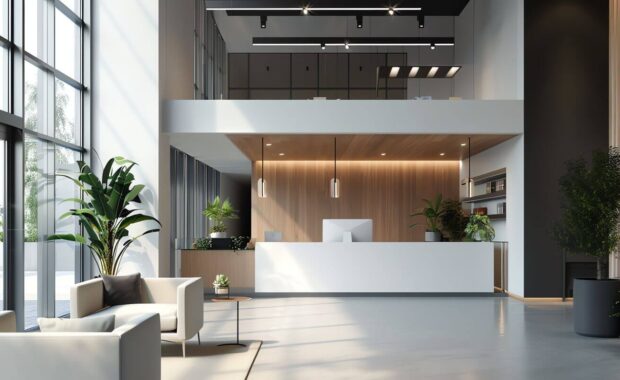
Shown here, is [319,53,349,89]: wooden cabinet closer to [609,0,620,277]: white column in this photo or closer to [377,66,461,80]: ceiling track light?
[377,66,461,80]: ceiling track light

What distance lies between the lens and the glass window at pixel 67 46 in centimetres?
877

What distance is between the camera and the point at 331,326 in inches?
316

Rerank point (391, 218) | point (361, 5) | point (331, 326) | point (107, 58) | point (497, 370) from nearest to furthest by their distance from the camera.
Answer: point (497, 370)
point (331, 326)
point (107, 58)
point (361, 5)
point (391, 218)

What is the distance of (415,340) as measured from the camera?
277 inches

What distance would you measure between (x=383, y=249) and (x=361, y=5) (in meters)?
3.85

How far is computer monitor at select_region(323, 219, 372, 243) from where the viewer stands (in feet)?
37.3

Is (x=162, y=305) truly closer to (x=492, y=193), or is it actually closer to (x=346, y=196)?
(x=492, y=193)

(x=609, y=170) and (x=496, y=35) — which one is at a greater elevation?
(x=496, y=35)

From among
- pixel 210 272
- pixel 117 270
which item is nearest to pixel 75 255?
pixel 117 270

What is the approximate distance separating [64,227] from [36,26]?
255 cm

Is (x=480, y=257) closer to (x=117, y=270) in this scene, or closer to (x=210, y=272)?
(x=210, y=272)

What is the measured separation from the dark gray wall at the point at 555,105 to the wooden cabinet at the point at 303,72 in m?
6.81

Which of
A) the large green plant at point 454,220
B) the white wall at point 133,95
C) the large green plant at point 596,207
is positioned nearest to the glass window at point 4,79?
the white wall at point 133,95

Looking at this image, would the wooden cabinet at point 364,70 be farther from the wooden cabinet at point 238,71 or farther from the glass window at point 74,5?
the glass window at point 74,5
